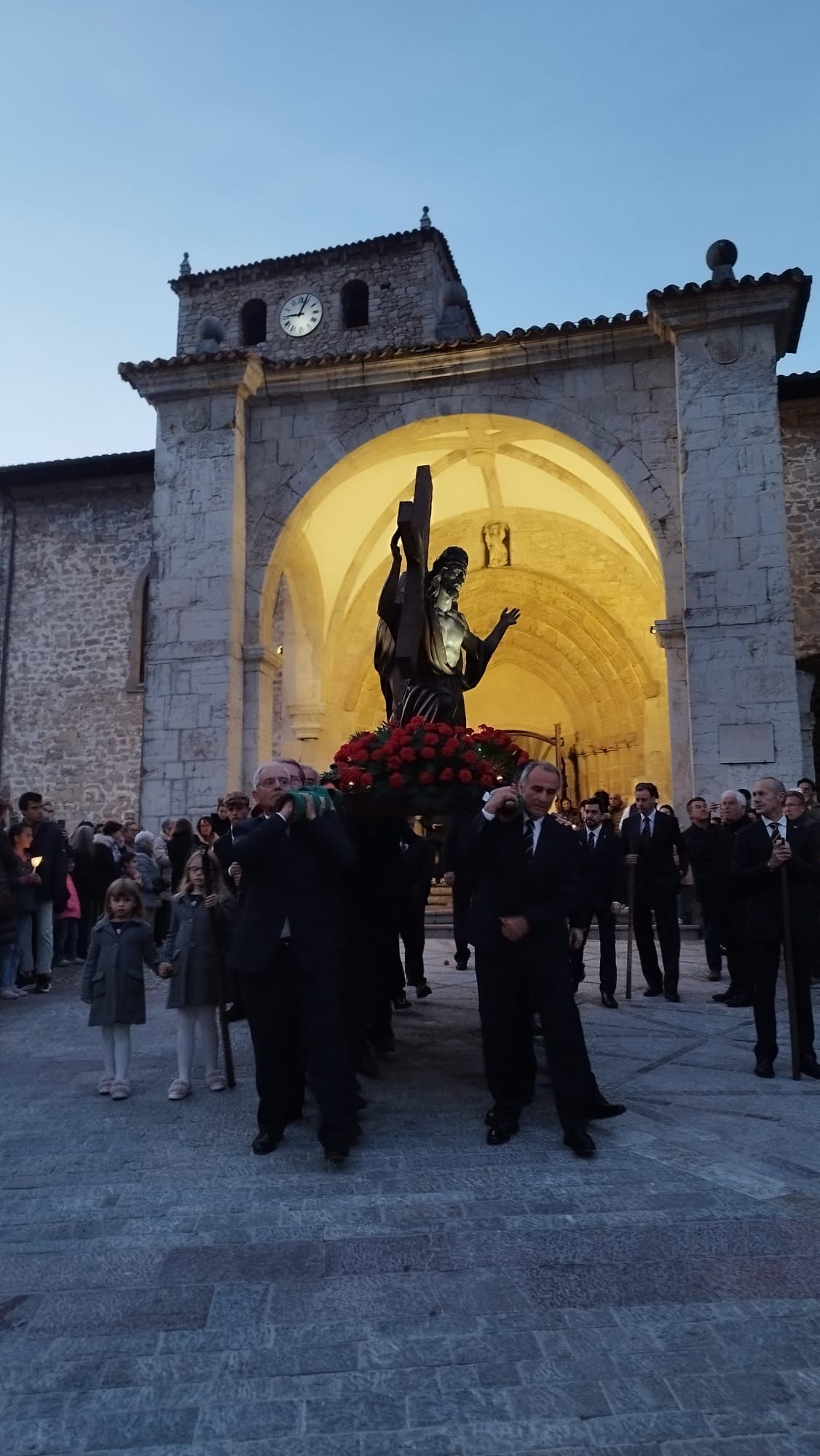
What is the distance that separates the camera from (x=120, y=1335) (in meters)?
2.32

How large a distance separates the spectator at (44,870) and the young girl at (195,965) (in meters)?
3.65

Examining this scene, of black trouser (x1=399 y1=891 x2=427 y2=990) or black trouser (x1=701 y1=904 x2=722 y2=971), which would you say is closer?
black trouser (x1=399 y1=891 x2=427 y2=990)

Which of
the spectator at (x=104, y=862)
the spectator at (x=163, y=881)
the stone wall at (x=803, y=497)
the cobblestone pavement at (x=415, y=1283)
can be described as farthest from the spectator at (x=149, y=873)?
the stone wall at (x=803, y=497)

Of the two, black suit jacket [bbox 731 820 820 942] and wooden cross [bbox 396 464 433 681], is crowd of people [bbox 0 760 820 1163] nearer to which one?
black suit jacket [bbox 731 820 820 942]

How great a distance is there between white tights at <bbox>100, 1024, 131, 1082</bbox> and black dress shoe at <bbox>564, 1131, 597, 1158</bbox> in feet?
7.54

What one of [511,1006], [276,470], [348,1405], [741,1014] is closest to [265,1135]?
[511,1006]

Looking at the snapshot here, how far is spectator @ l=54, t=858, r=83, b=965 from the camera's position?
30.4 feet

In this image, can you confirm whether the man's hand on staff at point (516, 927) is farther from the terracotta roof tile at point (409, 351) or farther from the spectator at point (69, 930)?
the terracotta roof tile at point (409, 351)

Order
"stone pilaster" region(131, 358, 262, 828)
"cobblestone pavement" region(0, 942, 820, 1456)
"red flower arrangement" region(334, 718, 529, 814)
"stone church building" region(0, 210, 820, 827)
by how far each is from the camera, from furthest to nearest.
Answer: "stone pilaster" region(131, 358, 262, 828) < "stone church building" region(0, 210, 820, 827) < "red flower arrangement" region(334, 718, 529, 814) < "cobblestone pavement" region(0, 942, 820, 1456)

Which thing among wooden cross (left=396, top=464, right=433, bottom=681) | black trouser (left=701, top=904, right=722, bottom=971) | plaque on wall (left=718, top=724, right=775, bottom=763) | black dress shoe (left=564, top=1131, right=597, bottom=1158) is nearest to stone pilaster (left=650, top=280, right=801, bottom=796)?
plaque on wall (left=718, top=724, right=775, bottom=763)

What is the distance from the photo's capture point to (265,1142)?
378 cm

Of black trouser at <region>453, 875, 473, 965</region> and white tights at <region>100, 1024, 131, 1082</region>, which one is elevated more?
black trouser at <region>453, 875, 473, 965</region>

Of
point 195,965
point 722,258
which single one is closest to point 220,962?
point 195,965

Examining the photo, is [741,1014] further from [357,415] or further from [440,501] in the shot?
[440,501]
